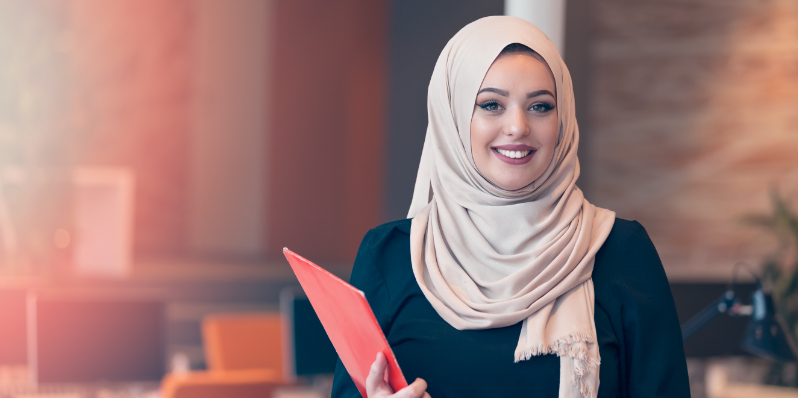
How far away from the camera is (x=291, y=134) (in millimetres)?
7273

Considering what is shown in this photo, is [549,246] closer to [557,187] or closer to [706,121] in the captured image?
[557,187]

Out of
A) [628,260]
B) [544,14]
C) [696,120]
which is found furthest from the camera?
[696,120]

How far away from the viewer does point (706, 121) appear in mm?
4980

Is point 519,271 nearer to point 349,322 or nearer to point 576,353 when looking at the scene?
point 576,353

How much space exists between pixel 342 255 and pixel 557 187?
615 cm

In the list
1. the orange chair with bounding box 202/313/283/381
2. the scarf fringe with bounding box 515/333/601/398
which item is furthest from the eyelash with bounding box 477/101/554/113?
the orange chair with bounding box 202/313/283/381

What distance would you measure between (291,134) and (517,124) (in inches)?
247

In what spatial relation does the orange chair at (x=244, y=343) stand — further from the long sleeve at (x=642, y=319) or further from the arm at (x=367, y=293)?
the long sleeve at (x=642, y=319)

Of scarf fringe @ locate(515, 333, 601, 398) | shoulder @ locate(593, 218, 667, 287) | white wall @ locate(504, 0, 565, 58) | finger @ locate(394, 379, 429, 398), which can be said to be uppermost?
white wall @ locate(504, 0, 565, 58)

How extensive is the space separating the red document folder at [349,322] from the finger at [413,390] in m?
0.01

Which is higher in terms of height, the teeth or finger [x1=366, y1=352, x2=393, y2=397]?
the teeth

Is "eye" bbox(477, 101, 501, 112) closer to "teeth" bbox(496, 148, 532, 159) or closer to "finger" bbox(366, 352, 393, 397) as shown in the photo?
"teeth" bbox(496, 148, 532, 159)

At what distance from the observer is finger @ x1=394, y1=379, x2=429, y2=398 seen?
1085mm

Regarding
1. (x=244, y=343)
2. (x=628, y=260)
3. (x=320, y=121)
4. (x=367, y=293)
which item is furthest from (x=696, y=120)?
(x=367, y=293)
